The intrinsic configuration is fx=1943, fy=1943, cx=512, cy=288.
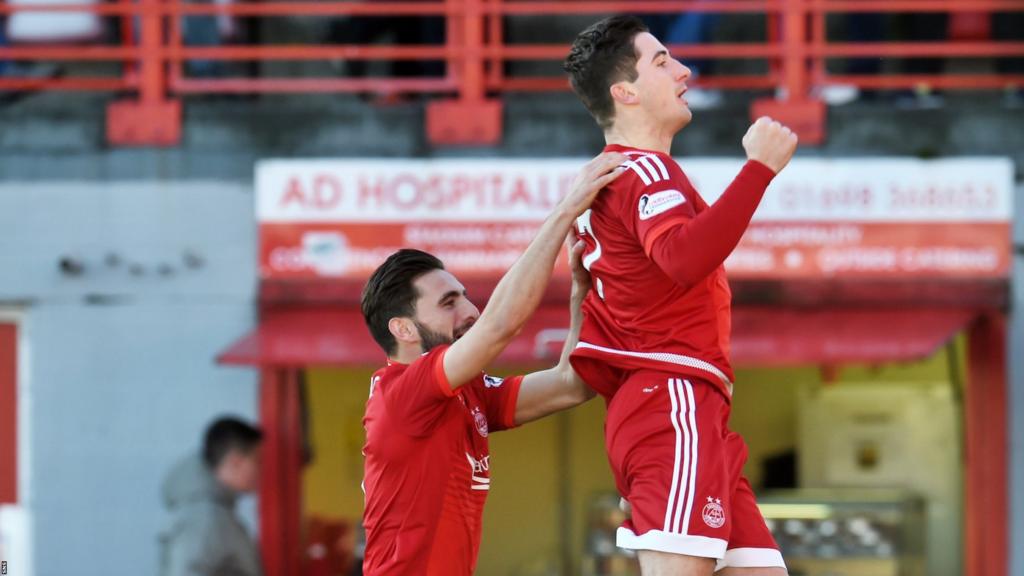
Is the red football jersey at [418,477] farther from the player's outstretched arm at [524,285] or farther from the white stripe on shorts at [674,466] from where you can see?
the white stripe on shorts at [674,466]

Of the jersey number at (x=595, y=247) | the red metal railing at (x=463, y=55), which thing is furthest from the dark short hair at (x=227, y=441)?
the jersey number at (x=595, y=247)

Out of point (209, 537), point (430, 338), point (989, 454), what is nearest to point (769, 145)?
point (430, 338)

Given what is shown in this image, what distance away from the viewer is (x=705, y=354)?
510 cm

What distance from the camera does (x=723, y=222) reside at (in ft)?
15.6

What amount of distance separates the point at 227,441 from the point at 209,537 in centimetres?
89

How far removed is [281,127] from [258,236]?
0.64m

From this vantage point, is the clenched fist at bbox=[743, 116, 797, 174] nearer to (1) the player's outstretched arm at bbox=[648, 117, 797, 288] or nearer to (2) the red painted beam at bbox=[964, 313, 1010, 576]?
(1) the player's outstretched arm at bbox=[648, 117, 797, 288]

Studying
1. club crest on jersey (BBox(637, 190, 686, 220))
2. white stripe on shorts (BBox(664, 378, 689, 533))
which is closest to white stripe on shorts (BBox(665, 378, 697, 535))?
white stripe on shorts (BBox(664, 378, 689, 533))

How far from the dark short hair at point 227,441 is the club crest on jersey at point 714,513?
542 cm

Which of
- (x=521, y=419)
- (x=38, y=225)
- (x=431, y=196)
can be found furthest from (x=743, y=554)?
(x=38, y=225)

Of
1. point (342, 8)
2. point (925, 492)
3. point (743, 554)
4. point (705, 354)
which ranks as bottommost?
point (925, 492)

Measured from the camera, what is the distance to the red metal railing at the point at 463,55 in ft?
36.2

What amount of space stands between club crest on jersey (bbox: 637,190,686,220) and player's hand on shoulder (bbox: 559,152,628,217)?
0.44ft

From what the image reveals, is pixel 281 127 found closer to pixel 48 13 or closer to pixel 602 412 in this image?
pixel 48 13
